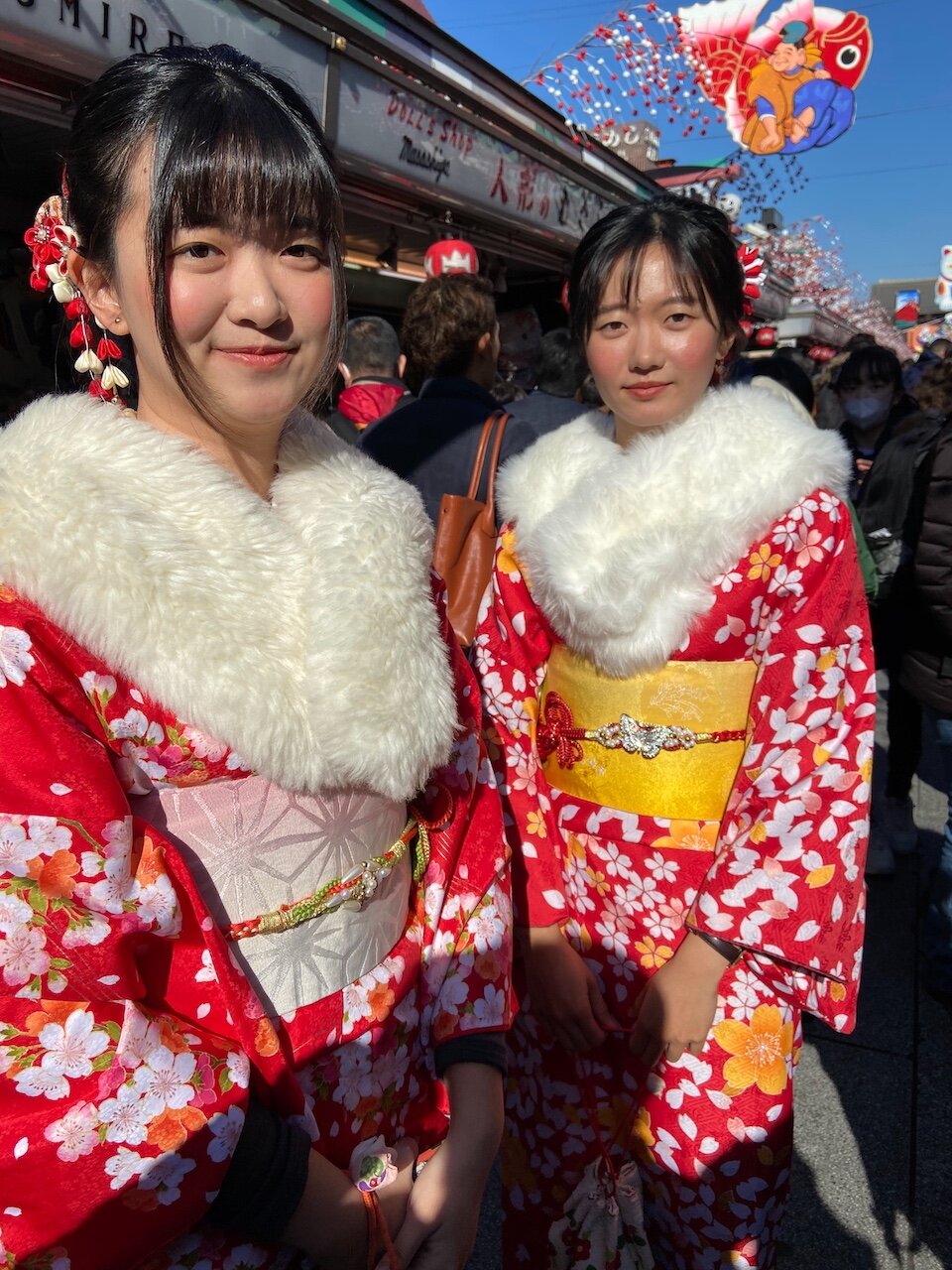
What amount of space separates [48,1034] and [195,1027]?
0.14m

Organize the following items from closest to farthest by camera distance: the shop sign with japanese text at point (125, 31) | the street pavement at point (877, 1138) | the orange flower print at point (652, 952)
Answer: the orange flower print at point (652, 952) < the street pavement at point (877, 1138) < the shop sign with japanese text at point (125, 31)

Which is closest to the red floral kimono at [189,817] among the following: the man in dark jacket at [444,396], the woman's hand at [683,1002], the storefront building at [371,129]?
the woman's hand at [683,1002]

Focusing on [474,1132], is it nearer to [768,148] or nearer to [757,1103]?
[757,1103]

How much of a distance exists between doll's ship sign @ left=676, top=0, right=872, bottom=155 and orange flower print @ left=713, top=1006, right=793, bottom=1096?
734 cm

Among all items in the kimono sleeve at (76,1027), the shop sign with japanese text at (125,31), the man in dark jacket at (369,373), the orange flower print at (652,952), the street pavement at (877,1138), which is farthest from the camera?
the man in dark jacket at (369,373)

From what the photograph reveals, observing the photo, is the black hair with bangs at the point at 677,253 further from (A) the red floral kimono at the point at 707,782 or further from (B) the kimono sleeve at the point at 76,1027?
(B) the kimono sleeve at the point at 76,1027

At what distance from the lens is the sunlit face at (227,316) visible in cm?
83

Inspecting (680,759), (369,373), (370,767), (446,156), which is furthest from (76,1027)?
(446,156)

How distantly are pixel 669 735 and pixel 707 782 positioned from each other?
9 cm

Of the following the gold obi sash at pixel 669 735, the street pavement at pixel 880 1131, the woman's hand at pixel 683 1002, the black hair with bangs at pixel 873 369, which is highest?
the black hair with bangs at pixel 873 369

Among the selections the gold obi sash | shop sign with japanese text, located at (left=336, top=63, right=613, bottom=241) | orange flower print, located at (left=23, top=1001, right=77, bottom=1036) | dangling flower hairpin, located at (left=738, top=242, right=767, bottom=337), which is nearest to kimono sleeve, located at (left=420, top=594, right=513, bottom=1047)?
the gold obi sash

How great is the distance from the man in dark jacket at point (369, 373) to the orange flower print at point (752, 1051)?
281cm

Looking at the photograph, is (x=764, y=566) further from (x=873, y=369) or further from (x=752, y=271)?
(x=873, y=369)

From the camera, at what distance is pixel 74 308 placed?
3.17 ft
